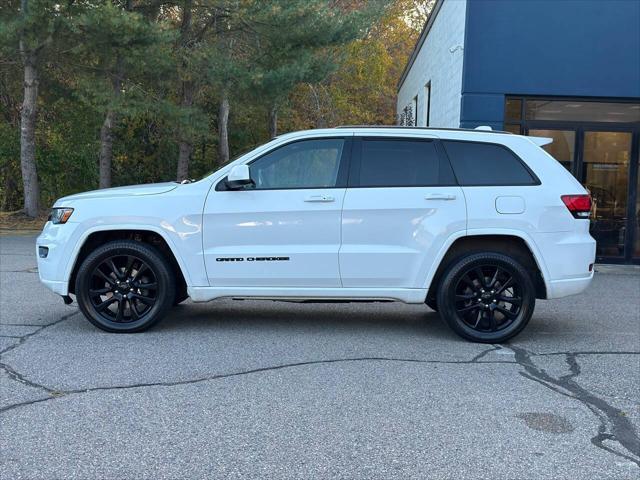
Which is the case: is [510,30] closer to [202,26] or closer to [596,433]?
[596,433]

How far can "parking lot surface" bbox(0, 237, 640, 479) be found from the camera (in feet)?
10.8

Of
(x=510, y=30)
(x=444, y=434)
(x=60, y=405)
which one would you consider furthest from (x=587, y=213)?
(x=510, y=30)

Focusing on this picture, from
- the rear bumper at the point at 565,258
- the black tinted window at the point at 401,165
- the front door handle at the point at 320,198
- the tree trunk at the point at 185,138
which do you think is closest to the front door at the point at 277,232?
the front door handle at the point at 320,198

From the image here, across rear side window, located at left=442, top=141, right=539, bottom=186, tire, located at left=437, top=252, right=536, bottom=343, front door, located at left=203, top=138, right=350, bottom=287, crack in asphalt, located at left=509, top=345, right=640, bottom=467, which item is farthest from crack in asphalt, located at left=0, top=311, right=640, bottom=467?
rear side window, located at left=442, top=141, right=539, bottom=186

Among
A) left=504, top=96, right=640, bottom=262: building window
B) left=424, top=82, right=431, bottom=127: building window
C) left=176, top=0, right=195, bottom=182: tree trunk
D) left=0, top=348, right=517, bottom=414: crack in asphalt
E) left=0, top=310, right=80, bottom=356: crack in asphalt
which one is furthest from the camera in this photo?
left=176, top=0, right=195, bottom=182: tree trunk

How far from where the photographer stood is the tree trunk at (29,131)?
17.1m

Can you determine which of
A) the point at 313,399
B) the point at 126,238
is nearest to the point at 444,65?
the point at 126,238

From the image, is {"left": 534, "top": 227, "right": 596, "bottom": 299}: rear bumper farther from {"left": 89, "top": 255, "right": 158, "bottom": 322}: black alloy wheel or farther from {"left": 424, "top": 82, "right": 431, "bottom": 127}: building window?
{"left": 424, "top": 82, "right": 431, "bottom": 127}: building window

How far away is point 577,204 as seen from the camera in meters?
5.65

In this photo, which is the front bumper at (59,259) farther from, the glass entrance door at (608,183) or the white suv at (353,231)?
the glass entrance door at (608,183)

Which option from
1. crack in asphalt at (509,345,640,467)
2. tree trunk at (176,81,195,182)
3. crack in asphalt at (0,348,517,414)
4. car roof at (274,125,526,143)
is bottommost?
crack in asphalt at (509,345,640,467)

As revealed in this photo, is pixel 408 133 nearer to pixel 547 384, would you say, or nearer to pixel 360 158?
pixel 360 158

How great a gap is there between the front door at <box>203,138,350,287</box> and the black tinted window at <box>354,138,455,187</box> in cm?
26

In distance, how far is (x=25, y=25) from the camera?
14.9 meters
